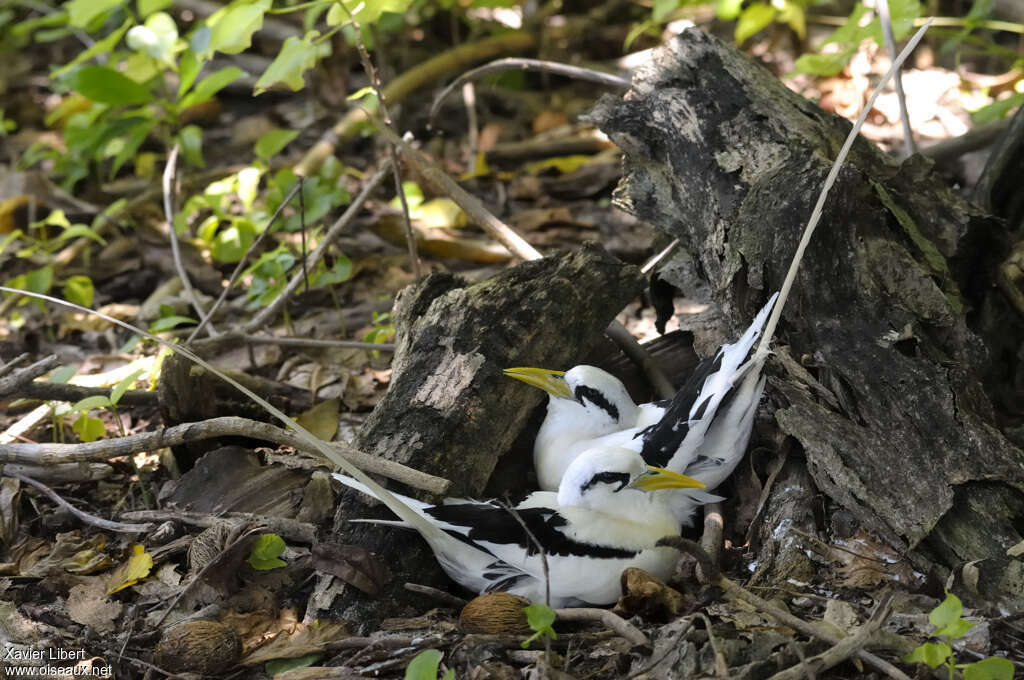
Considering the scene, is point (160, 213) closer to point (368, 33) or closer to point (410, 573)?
point (368, 33)

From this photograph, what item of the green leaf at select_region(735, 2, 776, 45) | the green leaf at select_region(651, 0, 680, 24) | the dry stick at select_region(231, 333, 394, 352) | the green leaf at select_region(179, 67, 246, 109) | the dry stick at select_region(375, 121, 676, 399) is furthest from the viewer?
the green leaf at select_region(735, 2, 776, 45)

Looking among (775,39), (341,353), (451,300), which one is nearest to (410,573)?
(451,300)

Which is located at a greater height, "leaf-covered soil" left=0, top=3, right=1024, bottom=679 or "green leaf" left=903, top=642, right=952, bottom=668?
"green leaf" left=903, top=642, right=952, bottom=668

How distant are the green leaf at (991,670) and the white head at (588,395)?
1.39m

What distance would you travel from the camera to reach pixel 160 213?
571 centimetres

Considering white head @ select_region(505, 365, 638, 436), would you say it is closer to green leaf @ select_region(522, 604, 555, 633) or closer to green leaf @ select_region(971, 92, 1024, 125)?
green leaf @ select_region(522, 604, 555, 633)

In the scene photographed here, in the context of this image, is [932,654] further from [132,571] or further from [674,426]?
[132,571]

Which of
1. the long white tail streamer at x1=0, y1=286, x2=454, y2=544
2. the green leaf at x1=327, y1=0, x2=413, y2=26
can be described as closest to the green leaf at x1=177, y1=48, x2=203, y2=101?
the green leaf at x1=327, y1=0, x2=413, y2=26

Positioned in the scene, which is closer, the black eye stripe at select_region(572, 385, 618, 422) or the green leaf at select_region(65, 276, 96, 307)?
the black eye stripe at select_region(572, 385, 618, 422)

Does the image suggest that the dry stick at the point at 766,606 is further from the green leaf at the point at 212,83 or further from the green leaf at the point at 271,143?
the green leaf at the point at 212,83

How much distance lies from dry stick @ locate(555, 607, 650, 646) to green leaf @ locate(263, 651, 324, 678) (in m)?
0.61

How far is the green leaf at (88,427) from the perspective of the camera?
340 cm

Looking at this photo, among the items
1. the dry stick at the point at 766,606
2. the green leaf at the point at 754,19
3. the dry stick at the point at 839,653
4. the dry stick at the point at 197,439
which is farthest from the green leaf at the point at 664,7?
the dry stick at the point at 839,653

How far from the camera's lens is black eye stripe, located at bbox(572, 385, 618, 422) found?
3160mm
